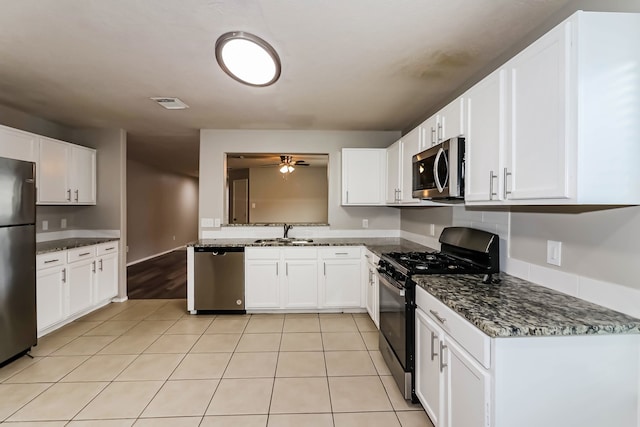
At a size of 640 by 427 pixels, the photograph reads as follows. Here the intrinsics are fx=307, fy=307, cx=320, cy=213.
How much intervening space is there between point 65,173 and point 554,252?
15.9 feet

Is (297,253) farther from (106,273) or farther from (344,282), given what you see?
(106,273)

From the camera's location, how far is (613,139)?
1.17m

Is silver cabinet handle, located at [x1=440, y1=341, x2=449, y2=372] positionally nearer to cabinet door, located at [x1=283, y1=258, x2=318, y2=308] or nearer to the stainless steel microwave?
the stainless steel microwave

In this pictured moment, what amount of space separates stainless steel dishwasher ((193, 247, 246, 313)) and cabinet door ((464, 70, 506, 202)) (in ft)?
8.80

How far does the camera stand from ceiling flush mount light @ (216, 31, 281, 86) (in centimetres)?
192

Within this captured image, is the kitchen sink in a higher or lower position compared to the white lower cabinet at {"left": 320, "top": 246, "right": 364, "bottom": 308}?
higher

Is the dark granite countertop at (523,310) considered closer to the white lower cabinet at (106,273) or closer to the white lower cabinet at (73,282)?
the white lower cabinet at (73,282)

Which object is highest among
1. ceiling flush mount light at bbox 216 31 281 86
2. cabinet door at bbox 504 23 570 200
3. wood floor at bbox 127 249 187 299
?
ceiling flush mount light at bbox 216 31 281 86

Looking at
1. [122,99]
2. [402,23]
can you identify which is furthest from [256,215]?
[402,23]

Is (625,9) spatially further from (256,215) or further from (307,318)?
(256,215)

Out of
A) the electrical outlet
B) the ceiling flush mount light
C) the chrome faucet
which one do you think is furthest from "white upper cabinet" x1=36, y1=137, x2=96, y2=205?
the electrical outlet

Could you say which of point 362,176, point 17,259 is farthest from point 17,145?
point 362,176

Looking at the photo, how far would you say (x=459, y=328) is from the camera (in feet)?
4.67

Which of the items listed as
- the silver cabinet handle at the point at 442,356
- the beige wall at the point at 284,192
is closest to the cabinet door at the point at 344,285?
the silver cabinet handle at the point at 442,356
